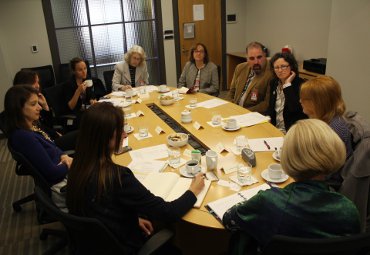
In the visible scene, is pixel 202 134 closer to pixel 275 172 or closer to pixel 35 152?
pixel 275 172

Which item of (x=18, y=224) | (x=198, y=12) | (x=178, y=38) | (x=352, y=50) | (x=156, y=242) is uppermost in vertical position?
(x=198, y=12)

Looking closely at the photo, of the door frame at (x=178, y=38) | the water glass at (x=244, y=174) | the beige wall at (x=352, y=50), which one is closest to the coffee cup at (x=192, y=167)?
the water glass at (x=244, y=174)

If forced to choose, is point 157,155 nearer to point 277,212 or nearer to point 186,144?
point 186,144

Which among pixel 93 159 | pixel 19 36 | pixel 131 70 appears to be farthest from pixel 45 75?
pixel 93 159

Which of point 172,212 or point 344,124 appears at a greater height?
point 344,124

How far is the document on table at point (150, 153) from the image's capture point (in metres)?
2.04

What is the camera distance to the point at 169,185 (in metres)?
1.67

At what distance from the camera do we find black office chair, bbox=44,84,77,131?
318 cm

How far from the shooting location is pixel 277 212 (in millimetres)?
1135

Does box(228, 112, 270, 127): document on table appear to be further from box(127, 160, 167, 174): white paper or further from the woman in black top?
the woman in black top

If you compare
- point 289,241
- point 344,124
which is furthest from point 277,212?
point 344,124

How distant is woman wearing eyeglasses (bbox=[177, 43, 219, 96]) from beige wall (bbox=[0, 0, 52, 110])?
8.12 ft

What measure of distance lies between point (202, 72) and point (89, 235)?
9.75 ft

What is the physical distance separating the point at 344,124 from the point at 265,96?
141cm
